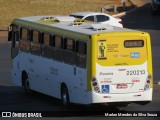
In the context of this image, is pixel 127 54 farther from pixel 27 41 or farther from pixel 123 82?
pixel 27 41

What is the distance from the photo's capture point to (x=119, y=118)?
20547 mm

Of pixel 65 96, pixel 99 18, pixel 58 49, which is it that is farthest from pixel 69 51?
pixel 99 18

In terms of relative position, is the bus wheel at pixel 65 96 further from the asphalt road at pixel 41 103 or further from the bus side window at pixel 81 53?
the bus side window at pixel 81 53

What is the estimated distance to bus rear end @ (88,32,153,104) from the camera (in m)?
21.3

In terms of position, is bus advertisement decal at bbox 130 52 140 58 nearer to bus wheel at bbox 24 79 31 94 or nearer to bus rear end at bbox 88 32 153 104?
bus rear end at bbox 88 32 153 104

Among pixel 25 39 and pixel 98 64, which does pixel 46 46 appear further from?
pixel 98 64

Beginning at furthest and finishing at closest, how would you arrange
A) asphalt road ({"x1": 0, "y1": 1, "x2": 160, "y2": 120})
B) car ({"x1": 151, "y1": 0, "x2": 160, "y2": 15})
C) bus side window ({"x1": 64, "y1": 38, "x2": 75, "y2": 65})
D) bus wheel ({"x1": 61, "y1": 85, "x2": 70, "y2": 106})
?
car ({"x1": 151, "y1": 0, "x2": 160, "y2": 15}), bus wheel ({"x1": 61, "y1": 85, "x2": 70, "y2": 106}), bus side window ({"x1": 64, "y1": 38, "x2": 75, "y2": 65}), asphalt road ({"x1": 0, "y1": 1, "x2": 160, "y2": 120})

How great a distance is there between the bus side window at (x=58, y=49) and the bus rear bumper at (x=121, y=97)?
2.67 metres

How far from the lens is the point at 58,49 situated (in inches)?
934

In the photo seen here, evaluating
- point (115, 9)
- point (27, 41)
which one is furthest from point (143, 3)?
point (27, 41)

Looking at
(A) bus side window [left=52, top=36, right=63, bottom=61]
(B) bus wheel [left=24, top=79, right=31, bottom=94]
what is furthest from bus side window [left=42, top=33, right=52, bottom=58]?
(B) bus wheel [left=24, top=79, right=31, bottom=94]

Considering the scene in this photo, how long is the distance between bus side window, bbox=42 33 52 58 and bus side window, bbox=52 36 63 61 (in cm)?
33

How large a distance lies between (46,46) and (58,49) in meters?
1.00

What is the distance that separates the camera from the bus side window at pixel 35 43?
25.3 m
